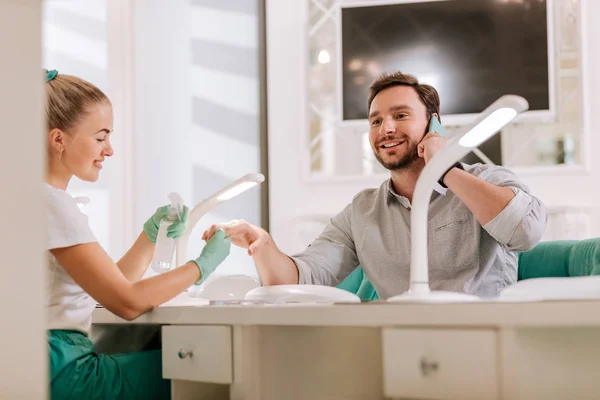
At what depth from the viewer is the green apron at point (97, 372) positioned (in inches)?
51.4

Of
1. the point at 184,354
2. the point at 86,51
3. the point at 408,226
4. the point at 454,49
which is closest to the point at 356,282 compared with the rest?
the point at 408,226

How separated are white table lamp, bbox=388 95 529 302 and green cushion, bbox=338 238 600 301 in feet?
1.85

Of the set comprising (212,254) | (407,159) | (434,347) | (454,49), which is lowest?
(434,347)

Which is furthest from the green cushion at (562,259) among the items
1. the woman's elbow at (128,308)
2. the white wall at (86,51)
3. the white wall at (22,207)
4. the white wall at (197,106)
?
the white wall at (86,51)

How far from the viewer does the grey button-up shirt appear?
1.59 meters

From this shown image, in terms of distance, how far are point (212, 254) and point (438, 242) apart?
0.62m

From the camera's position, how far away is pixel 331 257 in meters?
1.91

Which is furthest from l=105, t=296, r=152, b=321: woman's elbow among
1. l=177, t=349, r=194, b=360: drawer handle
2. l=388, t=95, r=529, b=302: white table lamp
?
l=388, t=95, r=529, b=302: white table lamp

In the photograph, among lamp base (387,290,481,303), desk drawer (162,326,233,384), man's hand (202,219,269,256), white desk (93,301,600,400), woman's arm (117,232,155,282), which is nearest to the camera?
white desk (93,301,600,400)

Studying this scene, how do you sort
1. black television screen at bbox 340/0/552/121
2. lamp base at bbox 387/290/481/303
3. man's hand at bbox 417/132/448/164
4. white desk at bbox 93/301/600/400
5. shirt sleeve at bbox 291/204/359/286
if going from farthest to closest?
1. black television screen at bbox 340/0/552/121
2. shirt sleeve at bbox 291/204/359/286
3. man's hand at bbox 417/132/448/164
4. lamp base at bbox 387/290/481/303
5. white desk at bbox 93/301/600/400

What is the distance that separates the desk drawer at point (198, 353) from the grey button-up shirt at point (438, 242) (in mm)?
570

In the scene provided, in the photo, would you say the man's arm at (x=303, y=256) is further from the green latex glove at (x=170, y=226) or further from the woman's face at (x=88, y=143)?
the woman's face at (x=88, y=143)

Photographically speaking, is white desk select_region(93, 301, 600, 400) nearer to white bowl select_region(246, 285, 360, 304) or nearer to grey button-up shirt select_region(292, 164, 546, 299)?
white bowl select_region(246, 285, 360, 304)

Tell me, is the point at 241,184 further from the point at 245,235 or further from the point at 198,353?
the point at 198,353
